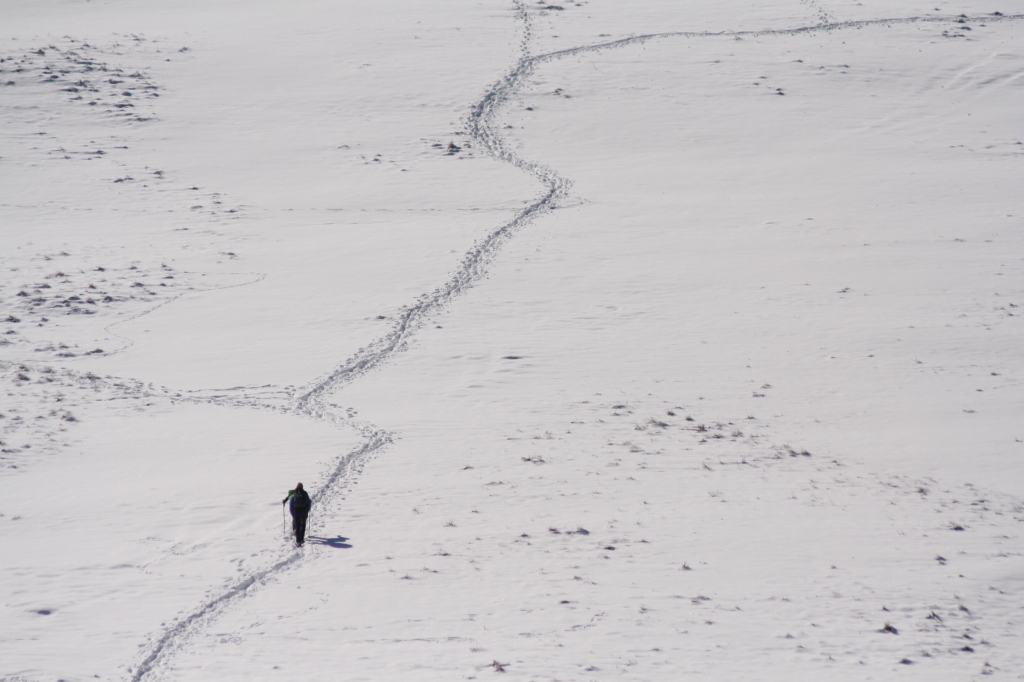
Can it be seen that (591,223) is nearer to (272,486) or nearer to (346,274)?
(346,274)

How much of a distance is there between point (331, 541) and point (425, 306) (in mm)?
11740

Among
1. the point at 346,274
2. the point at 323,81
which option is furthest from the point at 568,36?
the point at 346,274

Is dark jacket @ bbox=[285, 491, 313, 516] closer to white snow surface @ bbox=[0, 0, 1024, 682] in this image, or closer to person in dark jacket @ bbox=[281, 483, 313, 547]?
person in dark jacket @ bbox=[281, 483, 313, 547]

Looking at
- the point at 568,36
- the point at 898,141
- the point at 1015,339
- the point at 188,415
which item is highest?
the point at 568,36

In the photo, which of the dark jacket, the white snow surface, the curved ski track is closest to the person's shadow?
the white snow surface

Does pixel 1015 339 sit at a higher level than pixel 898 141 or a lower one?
lower

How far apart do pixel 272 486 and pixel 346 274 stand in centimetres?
1213

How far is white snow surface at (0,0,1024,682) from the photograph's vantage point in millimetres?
12664

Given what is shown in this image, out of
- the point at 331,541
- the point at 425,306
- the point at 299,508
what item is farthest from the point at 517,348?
the point at 299,508

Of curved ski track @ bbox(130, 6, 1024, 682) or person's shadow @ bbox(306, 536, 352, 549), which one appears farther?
person's shadow @ bbox(306, 536, 352, 549)

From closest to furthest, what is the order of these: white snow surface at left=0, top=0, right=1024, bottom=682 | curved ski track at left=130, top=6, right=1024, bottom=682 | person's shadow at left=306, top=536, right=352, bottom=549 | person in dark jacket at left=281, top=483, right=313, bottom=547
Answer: white snow surface at left=0, top=0, right=1024, bottom=682, curved ski track at left=130, top=6, right=1024, bottom=682, person in dark jacket at left=281, top=483, right=313, bottom=547, person's shadow at left=306, top=536, right=352, bottom=549

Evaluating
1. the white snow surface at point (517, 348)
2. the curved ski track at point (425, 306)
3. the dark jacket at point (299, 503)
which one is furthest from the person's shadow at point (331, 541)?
the dark jacket at point (299, 503)

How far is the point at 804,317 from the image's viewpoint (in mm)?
24734

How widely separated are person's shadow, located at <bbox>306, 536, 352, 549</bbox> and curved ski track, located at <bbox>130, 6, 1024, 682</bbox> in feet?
1.53
